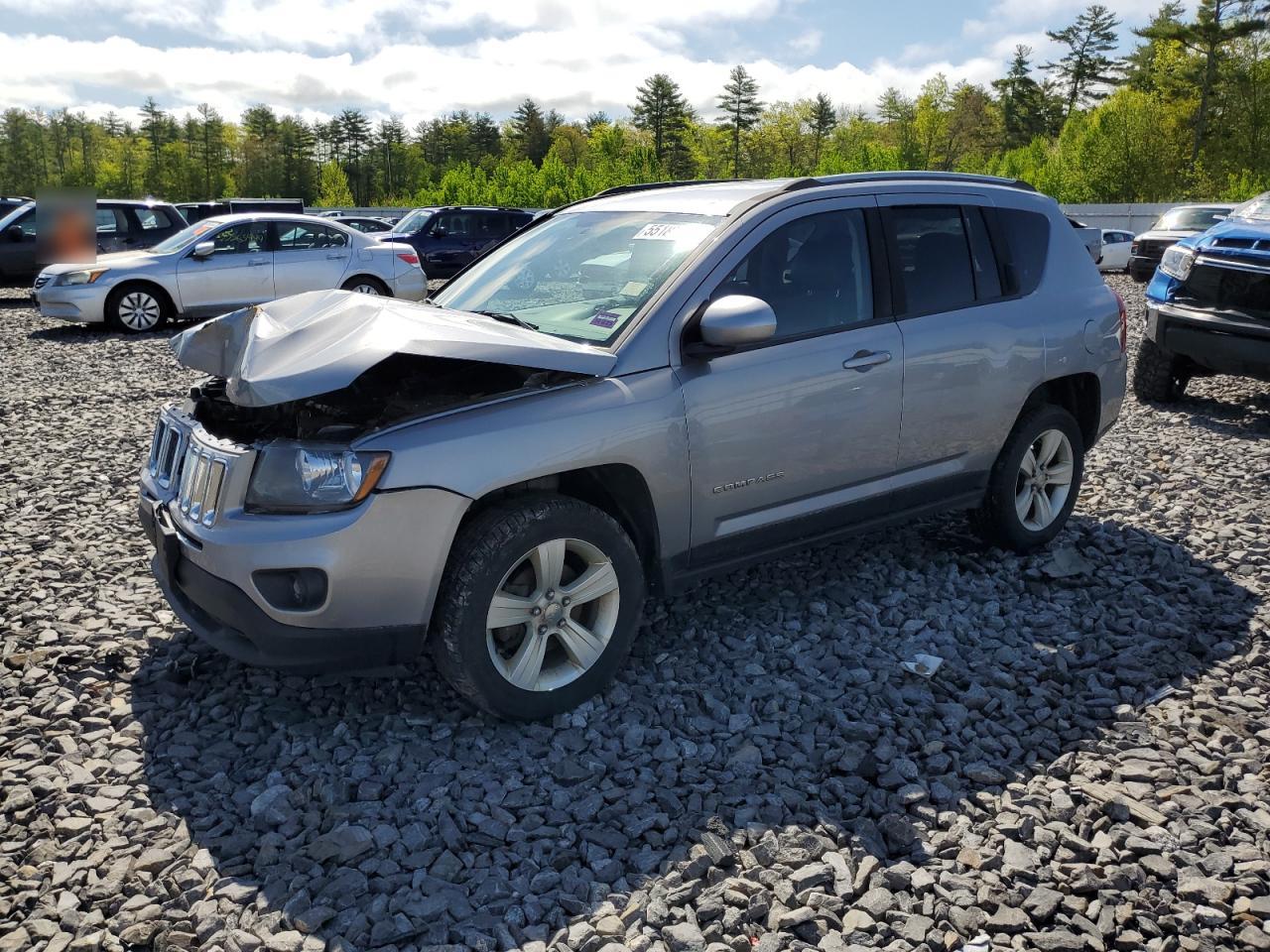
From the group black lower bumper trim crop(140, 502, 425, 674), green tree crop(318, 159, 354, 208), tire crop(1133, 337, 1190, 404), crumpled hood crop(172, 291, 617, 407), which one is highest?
green tree crop(318, 159, 354, 208)

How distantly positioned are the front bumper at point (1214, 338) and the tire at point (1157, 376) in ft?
0.91

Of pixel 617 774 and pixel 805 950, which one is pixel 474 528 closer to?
pixel 617 774

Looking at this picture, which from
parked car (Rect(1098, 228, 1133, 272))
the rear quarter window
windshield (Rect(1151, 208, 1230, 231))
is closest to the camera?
the rear quarter window

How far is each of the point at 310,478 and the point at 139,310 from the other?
12.1 m

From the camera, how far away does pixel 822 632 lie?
4320 mm

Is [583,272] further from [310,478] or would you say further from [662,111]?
[662,111]

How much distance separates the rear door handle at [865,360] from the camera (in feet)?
13.4

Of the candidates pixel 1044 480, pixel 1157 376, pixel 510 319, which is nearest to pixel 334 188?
pixel 1157 376

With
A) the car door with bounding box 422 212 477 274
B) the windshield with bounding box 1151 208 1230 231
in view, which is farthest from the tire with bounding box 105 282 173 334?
the windshield with bounding box 1151 208 1230 231

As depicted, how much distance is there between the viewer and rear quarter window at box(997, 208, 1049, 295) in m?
4.88

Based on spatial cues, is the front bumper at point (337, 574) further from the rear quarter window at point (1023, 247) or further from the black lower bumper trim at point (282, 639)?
the rear quarter window at point (1023, 247)

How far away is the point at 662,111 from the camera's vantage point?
3356 inches

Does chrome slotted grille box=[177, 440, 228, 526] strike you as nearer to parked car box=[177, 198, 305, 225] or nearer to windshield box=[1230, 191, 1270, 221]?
windshield box=[1230, 191, 1270, 221]

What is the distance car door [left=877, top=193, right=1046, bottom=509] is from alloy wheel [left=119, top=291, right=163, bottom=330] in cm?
1202
